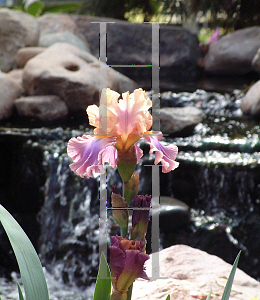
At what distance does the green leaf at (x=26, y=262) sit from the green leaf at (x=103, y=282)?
Result: 12 centimetres

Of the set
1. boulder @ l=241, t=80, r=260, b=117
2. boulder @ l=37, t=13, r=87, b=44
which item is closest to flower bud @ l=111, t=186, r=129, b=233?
boulder @ l=241, t=80, r=260, b=117

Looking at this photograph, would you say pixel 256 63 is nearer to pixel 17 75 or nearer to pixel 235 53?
pixel 235 53

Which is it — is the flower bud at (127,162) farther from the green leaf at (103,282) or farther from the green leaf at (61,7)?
the green leaf at (61,7)

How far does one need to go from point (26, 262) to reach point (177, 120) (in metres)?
3.29

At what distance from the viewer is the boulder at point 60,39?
231 inches

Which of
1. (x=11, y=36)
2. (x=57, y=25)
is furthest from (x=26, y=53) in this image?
(x=57, y=25)

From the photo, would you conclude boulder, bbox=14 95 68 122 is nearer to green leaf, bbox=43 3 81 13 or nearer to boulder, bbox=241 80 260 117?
boulder, bbox=241 80 260 117

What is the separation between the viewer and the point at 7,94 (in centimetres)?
432

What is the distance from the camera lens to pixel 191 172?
352 centimetres

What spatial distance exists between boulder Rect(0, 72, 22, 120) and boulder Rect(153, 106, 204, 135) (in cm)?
180

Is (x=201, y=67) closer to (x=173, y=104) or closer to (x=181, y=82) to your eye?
(x=181, y=82)

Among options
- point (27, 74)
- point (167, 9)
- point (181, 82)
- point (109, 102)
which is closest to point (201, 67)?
point (181, 82)

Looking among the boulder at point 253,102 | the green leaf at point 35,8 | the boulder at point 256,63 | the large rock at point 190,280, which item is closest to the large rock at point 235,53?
the boulder at point 256,63

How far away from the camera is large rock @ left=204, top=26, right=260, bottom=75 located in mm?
6676
